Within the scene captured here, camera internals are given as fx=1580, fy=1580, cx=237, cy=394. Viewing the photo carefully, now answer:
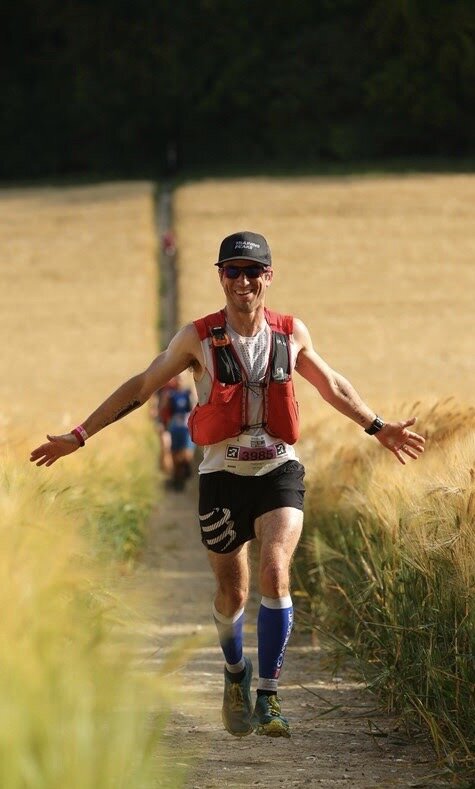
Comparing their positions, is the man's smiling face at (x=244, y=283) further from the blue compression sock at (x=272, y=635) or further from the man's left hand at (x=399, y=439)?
the blue compression sock at (x=272, y=635)

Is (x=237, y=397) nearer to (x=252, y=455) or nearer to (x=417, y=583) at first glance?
(x=252, y=455)

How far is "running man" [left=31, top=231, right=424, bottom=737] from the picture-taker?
5.50 meters

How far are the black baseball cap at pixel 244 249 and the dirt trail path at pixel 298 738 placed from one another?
126 centimetres

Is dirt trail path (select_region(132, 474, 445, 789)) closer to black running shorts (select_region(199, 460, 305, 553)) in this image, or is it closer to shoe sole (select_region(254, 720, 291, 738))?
shoe sole (select_region(254, 720, 291, 738))

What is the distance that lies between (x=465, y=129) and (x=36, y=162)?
1502cm

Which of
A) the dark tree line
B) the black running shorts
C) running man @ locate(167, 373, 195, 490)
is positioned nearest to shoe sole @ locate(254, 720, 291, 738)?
the black running shorts

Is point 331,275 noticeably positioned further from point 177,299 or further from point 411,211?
point 411,211

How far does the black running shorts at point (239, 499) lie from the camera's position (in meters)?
5.64

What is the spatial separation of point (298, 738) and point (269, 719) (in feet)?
1.41

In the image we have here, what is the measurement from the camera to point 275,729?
5277mm

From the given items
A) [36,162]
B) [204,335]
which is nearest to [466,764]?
[204,335]

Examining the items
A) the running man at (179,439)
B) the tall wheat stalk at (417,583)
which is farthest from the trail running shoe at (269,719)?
the running man at (179,439)

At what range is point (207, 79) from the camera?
55062mm

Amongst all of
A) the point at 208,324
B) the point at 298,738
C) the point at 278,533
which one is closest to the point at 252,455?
the point at 278,533
